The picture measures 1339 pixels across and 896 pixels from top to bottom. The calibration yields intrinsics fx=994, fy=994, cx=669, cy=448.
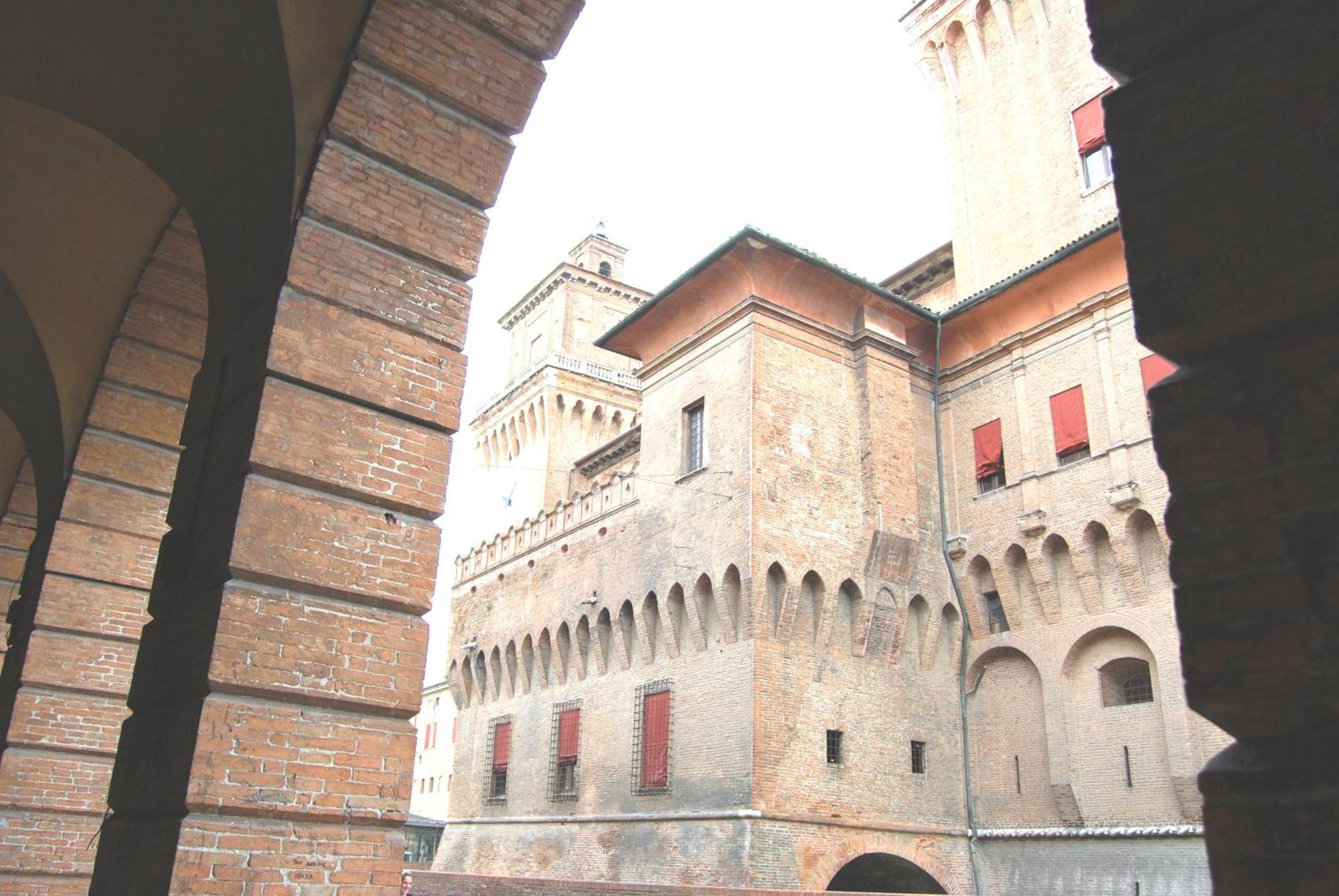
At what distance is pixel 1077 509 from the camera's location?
1666 cm

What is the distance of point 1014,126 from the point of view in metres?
21.8

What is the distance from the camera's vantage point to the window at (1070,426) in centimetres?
1706

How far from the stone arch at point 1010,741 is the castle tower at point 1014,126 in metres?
8.34

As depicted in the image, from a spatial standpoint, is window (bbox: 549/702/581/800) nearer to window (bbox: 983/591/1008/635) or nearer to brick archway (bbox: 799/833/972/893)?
brick archway (bbox: 799/833/972/893)

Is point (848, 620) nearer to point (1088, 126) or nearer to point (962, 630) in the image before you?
point (962, 630)

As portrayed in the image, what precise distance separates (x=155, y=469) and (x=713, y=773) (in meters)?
10.6

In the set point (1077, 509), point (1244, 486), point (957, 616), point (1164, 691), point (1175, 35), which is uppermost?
point (1077, 509)

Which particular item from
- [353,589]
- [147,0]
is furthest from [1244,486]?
[147,0]

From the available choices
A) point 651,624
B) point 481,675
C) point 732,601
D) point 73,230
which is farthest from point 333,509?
point 481,675

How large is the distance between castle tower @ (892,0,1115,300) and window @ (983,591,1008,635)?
7025 millimetres

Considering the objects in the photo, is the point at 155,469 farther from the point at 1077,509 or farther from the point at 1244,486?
the point at 1077,509

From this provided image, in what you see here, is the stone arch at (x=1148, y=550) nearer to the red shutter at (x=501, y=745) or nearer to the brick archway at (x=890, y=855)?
the brick archway at (x=890, y=855)

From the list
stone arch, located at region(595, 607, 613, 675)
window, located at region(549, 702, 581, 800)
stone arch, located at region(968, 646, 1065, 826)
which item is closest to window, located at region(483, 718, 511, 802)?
window, located at region(549, 702, 581, 800)

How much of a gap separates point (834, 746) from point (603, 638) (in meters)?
5.39
